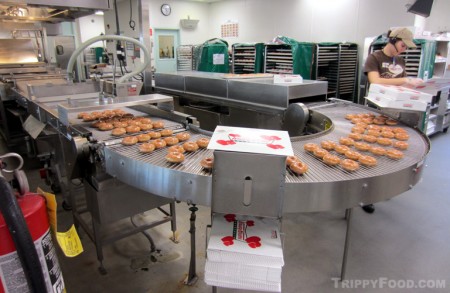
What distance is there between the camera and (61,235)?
1071 mm

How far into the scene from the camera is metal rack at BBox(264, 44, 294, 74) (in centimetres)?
517

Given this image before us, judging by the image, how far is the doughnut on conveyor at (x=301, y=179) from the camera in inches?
47.6

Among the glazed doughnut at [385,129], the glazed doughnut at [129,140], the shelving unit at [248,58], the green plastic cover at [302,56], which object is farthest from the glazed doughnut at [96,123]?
the shelving unit at [248,58]

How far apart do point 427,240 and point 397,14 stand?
4.42 meters

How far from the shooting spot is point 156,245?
2.38 metres

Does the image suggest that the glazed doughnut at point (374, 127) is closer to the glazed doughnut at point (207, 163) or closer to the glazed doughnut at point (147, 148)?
the glazed doughnut at point (207, 163)

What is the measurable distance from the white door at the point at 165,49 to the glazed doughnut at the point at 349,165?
7.65m

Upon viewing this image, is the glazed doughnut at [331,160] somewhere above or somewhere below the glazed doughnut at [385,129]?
below

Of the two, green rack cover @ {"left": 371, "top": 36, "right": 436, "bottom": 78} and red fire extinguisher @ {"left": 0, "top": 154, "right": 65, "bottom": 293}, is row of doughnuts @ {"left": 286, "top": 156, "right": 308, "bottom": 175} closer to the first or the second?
red fire extinguisher @ {"left": 0, "top": 154, "right": 65, "bottom": 293}

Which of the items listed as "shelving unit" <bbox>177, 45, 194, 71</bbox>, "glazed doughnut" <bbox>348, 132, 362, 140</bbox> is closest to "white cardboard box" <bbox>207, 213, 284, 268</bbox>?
"glazed doughnut" <bbox>348, 132, 362, 140</bbox>

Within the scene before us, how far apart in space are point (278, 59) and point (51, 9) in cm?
347

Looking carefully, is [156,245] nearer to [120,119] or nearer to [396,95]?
[120,119]

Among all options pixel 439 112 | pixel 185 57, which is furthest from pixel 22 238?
pixel 185 57

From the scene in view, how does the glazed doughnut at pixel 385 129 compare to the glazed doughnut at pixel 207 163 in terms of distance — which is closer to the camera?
the glazed doughnut at pixel 207 163
